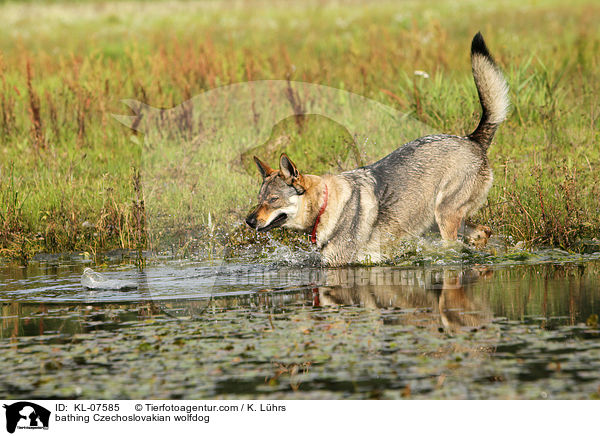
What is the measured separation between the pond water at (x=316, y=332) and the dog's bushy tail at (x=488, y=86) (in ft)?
5.19

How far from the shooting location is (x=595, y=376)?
15.8ft

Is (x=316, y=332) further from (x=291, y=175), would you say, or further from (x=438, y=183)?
(x=438, y=183)

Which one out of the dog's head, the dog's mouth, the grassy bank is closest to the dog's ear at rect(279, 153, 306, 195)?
the dog's head

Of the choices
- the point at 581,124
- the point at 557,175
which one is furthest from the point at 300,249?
the point at 581,124

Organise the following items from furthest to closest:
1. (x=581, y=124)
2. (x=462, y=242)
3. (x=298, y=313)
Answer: (x=581, y=124), (x=462, y=242), (x=298, y=313)

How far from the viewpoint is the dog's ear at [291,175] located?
28.2 feet

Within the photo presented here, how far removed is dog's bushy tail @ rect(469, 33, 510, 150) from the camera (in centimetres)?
902

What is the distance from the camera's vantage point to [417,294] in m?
7.22

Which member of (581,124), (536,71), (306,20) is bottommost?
(581,124)

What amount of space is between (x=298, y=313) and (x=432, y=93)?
23.2ft

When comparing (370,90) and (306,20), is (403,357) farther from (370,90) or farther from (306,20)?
(306,20)
